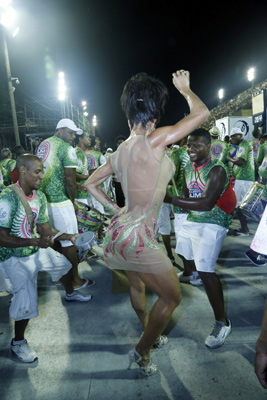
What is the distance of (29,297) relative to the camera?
269 cm

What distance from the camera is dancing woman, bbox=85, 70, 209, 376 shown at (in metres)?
1.91

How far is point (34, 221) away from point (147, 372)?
1.81 meters

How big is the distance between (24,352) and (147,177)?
7.05ft

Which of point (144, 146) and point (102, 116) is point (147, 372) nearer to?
point (144, 146)

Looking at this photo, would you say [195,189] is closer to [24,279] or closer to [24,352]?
[24,279]

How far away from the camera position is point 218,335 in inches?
107

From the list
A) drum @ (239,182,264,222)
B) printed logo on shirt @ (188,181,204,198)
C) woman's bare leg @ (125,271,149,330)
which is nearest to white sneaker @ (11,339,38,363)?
woman's bare leg @ (125,271,149,330)

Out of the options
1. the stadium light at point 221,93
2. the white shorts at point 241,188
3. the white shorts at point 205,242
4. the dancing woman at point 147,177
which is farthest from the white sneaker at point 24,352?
the stadium light at point 221,93

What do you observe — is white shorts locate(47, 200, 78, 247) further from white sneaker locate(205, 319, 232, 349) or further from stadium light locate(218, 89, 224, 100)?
stadium light locate(218, 89, 224, 100)

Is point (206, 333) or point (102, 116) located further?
point (102, 116)

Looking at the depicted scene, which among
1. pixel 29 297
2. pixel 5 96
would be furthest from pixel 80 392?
pixel 5 96

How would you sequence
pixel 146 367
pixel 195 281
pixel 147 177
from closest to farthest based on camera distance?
pixel 147 177 < pixel 146 367 < pixel 195 281

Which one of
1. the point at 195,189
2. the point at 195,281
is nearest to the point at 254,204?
the point at 195,189

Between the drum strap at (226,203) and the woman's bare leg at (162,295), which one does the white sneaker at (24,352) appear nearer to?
the woman's bare leg at (162,295)
